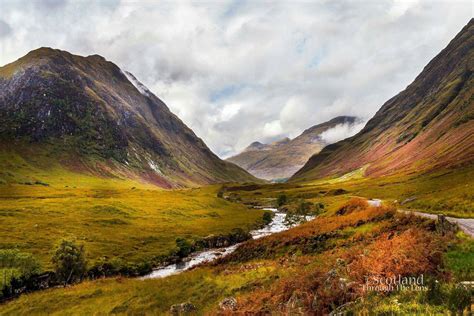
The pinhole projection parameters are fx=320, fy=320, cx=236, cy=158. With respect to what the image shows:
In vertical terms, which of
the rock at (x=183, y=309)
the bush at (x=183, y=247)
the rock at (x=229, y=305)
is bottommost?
the bush at (x=183, y=247)

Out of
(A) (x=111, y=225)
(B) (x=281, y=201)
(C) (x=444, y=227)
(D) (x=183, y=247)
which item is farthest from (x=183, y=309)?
(B) (x=281, y=201)

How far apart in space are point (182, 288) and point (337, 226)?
2096 cm

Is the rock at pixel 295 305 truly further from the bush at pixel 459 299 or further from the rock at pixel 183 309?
the rock at pixel 183 309

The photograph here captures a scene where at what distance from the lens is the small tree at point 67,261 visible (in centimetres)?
5012

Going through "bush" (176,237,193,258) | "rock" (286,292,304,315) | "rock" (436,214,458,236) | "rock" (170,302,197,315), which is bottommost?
"bush" (176,237,193,258)

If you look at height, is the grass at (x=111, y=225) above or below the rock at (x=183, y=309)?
above

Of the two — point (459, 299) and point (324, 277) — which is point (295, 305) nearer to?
point (324, 277)

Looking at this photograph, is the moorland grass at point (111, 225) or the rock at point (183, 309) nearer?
the rock at point (183, 309)

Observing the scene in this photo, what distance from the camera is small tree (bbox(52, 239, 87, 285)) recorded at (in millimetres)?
50125

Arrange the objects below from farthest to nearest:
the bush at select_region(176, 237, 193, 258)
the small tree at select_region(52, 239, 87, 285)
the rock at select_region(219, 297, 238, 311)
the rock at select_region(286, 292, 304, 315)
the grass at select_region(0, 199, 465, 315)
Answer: the bush at select_region(176, 237, 193, 258) → the small tree at select_region(52, 239, 87, 285) → the rock at select_region(219, 297, 238, 311) → the grass at select_region(0, 199, 465, 315) → the rock at select_region(286, 292, 304, 315)

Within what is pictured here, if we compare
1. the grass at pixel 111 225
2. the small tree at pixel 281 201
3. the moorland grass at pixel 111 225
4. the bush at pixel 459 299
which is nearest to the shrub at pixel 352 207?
the moorland grass at pixel 111 225

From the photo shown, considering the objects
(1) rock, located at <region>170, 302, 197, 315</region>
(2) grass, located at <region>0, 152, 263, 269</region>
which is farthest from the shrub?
(2) grass, located at <region>0, 152, 263, 269</region>

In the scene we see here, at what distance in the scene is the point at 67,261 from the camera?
50.6 m

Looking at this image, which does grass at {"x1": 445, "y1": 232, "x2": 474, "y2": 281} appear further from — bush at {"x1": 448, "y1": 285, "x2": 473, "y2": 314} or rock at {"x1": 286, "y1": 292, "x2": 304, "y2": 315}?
rock at {"x1": 286, "y1": 292, "x2": 304, "y2": 315}
